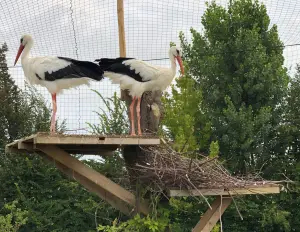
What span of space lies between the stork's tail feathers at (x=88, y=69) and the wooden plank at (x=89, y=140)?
0.63 meters

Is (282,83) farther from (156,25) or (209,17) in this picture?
(156,25)

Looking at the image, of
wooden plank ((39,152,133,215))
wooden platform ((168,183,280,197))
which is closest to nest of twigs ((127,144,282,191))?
wooden platform ((168,183,280,197))

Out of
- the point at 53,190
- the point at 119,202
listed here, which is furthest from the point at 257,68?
the point at 119,202

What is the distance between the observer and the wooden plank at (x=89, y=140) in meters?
5.17

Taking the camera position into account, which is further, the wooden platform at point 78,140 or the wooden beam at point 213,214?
the wooden beam at point 213,214

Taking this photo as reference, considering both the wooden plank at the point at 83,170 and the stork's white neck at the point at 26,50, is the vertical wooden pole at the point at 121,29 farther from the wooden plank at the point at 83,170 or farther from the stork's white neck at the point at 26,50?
the wooden plank at the point at 83,170

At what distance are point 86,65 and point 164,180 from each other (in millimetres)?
1388

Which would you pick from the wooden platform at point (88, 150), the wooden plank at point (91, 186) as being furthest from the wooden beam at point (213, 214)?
the wooden plank at point (91, 186)

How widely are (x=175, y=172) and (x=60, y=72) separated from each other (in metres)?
1.49

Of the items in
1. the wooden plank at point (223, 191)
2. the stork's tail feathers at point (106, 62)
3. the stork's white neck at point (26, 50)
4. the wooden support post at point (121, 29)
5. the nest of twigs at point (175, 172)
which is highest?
the wooden support post at point (121, 29)

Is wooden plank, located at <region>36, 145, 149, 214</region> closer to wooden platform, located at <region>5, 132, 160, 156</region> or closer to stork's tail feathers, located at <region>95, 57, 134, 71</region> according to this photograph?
wooden platform, located at <region>5, 132, 160, 156</region>

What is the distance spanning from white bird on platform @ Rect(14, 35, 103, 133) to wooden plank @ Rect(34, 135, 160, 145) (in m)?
0.33

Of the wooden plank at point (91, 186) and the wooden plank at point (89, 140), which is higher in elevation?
the wooden plank at point (89, 140)

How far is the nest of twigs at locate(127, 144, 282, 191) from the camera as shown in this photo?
18.2 feet
